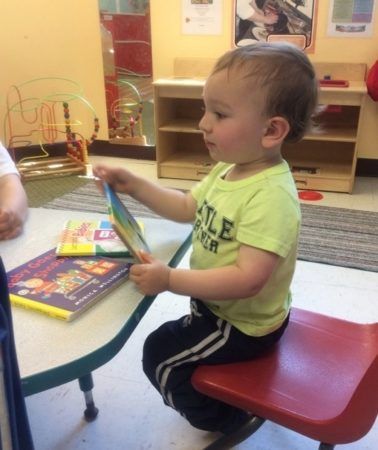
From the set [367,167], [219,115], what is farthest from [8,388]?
[367,167]

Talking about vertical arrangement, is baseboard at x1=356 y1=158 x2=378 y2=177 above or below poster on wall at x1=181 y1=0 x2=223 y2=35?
below

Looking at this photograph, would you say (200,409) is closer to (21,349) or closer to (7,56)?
(21,349)

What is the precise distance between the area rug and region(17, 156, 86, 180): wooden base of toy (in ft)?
1.47

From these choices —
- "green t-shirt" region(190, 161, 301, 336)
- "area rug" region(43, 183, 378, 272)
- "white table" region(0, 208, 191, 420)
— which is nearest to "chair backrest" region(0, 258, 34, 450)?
"white table" region(0, 208, 191, 420)

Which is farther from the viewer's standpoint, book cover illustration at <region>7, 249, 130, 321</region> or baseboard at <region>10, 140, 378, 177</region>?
baseboard at <region>10, 140, 378, 177</region>

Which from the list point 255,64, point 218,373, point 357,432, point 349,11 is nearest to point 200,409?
point 218,373

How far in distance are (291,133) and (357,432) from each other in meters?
0.53

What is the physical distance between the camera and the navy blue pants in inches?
36.5

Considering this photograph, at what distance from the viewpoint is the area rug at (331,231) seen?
2.13 meters

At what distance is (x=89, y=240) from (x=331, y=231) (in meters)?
1.74

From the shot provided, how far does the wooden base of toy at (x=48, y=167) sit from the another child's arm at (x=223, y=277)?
2622mm

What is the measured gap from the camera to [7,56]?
3.31 meters

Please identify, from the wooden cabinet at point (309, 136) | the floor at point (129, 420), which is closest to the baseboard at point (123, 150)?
the wooden cabinet at point (309, 136)

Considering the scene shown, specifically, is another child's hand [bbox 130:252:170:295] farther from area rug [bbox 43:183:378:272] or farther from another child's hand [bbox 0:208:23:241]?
area rug [bbox 43:183:378:272]
